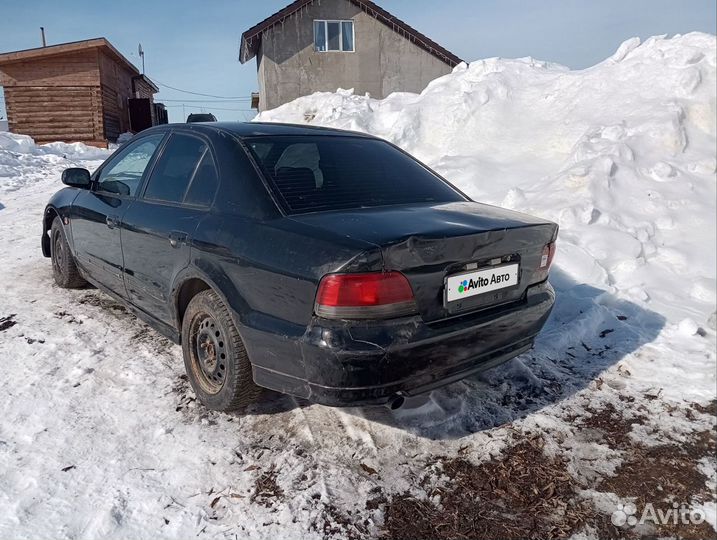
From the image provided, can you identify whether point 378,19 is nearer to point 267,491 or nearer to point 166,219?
point 166,219

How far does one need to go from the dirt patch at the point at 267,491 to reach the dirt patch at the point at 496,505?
1.58 feet

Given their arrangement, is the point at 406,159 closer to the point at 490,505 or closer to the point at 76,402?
the point at 490,505

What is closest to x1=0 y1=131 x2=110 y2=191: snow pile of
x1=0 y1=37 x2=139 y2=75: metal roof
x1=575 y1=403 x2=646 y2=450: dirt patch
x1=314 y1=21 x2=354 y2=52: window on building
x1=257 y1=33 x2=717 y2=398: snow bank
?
x1=0 y1=37 x2=139 y2=75: metal roof

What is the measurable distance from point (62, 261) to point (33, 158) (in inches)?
511

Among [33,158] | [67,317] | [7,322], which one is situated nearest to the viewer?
[7,322]

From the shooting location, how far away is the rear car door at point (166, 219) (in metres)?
2.77

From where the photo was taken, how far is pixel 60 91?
1962 centimetres

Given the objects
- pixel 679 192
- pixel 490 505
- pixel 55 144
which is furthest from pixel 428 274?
pixel 55 144

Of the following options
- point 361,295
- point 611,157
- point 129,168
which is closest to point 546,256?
point 361,295

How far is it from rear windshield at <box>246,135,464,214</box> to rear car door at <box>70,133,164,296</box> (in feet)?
3.90

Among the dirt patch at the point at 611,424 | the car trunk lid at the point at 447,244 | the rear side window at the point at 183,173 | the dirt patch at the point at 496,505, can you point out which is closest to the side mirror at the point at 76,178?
the rear side window at the point at 183,173

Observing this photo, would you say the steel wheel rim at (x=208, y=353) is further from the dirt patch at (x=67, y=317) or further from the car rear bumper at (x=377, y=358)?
the dirt patch at (x=67, y=317)

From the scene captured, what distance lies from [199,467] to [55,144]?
19.3m

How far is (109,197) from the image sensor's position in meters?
3.69
